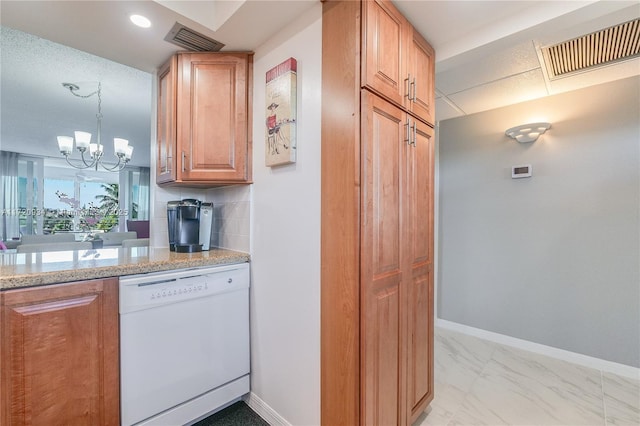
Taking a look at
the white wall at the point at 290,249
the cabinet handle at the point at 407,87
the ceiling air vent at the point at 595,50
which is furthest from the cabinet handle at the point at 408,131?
the ceiling air vent at the point at 595,50

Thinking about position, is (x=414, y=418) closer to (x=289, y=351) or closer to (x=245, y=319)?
(x=289, y=351)

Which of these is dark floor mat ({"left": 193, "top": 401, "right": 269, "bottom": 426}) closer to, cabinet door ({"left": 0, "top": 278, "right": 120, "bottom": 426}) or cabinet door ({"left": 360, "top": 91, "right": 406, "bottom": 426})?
cabinet door ({"left": 0, "top": 278, "right": 120, "bottom": 426})

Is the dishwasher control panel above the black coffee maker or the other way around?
the other way around

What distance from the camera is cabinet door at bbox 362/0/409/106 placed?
3.83 ft

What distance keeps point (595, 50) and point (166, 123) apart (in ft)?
9.24

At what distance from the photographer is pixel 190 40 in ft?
5.32

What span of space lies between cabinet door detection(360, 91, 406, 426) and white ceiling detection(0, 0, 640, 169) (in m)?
0.64

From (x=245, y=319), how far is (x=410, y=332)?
38.6 inches

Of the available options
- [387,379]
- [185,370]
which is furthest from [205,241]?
[387,379]

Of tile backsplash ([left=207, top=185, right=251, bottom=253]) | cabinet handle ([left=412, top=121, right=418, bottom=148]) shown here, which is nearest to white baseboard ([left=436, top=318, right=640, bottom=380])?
cabinet handle ([left=412, top=121, right=418, bottom=148])

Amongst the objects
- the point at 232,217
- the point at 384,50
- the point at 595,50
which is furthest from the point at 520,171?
the point at 232,217

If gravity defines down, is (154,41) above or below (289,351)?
above

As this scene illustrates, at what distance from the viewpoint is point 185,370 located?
4.85ft

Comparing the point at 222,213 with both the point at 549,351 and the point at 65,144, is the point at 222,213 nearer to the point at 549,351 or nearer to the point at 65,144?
the point at 65,144
